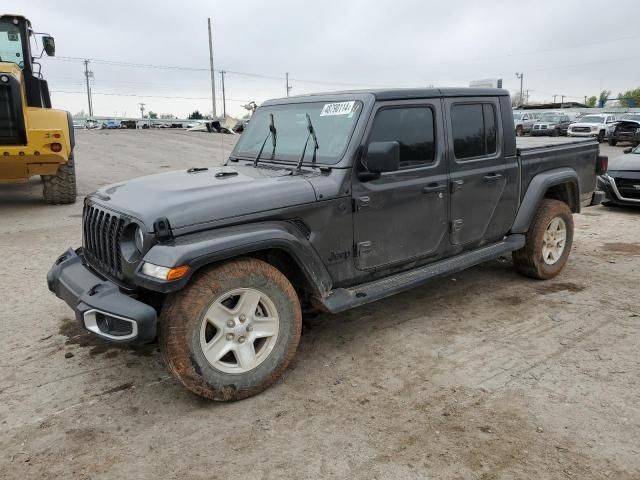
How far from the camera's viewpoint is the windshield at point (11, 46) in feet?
30.5

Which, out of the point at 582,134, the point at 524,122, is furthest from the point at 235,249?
the point at 524,122

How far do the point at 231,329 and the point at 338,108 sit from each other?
181 cm

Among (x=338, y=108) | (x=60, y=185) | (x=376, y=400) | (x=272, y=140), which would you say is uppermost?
(x=338, y=108)

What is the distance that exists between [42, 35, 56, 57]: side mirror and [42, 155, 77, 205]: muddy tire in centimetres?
183

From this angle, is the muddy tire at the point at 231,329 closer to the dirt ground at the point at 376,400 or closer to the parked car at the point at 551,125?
the dirt ground at the point at 376,400

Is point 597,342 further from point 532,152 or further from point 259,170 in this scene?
point 259,170

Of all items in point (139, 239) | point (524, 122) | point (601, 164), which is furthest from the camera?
point (524, 122)

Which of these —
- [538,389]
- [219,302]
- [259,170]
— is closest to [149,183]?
[259,170]

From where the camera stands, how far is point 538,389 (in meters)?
3.26

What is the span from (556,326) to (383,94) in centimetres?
234

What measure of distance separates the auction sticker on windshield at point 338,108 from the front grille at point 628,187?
24.7ft

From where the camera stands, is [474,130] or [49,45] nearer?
[474,130]

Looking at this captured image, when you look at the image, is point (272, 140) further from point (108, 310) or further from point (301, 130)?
point (108, 310)

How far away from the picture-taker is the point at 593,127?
28.2 meters
